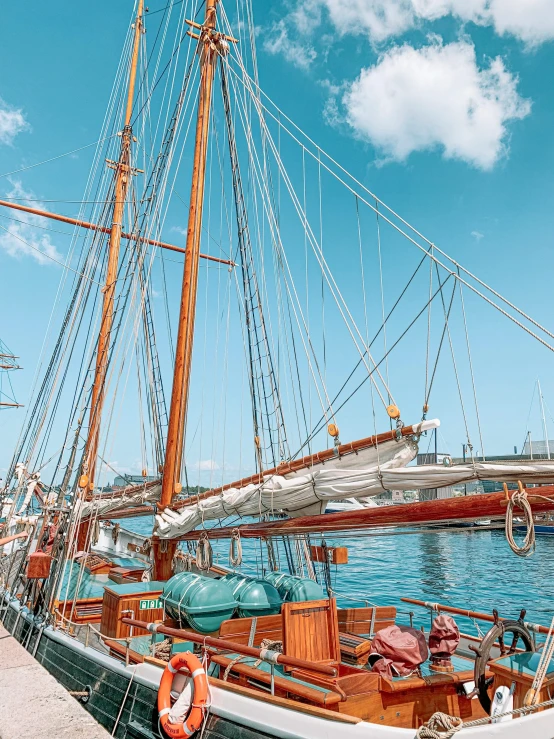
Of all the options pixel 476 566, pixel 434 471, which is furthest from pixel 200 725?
pixel 476 566

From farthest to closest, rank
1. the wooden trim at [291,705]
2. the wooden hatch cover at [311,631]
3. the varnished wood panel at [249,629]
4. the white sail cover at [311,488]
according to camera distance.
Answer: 1. the white sail cover at [311,488]
2. the varnished wood panel at [249,629]
3. the wooden hatch cover at [311,631]
4. the wooden trim at [291,705]

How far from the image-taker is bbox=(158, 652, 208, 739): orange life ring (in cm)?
655

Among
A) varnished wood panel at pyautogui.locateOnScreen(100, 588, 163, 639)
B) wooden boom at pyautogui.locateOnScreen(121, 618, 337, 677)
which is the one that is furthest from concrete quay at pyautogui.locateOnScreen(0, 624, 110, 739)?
varnished wood panel at pyautogui.locateOnScreen(100, 588, 163, 639)

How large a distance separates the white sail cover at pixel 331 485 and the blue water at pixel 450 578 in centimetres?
289

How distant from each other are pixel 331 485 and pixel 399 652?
279cm

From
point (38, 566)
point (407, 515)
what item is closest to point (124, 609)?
point (38, 566)

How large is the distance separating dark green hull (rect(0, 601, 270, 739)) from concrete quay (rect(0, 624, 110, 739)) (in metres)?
1.15

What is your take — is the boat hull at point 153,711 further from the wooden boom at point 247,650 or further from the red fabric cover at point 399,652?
the red fabric cover at point 399,652

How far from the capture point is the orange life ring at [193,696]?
6555mm

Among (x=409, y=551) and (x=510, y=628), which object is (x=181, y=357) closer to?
(x=510, y=628)

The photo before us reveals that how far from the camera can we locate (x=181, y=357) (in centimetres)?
1368

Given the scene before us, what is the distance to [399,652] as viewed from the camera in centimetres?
671

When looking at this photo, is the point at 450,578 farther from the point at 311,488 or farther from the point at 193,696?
the point at 193,696

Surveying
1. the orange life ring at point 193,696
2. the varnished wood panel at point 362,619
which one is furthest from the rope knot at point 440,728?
the varnished wood panel at point 362,619
